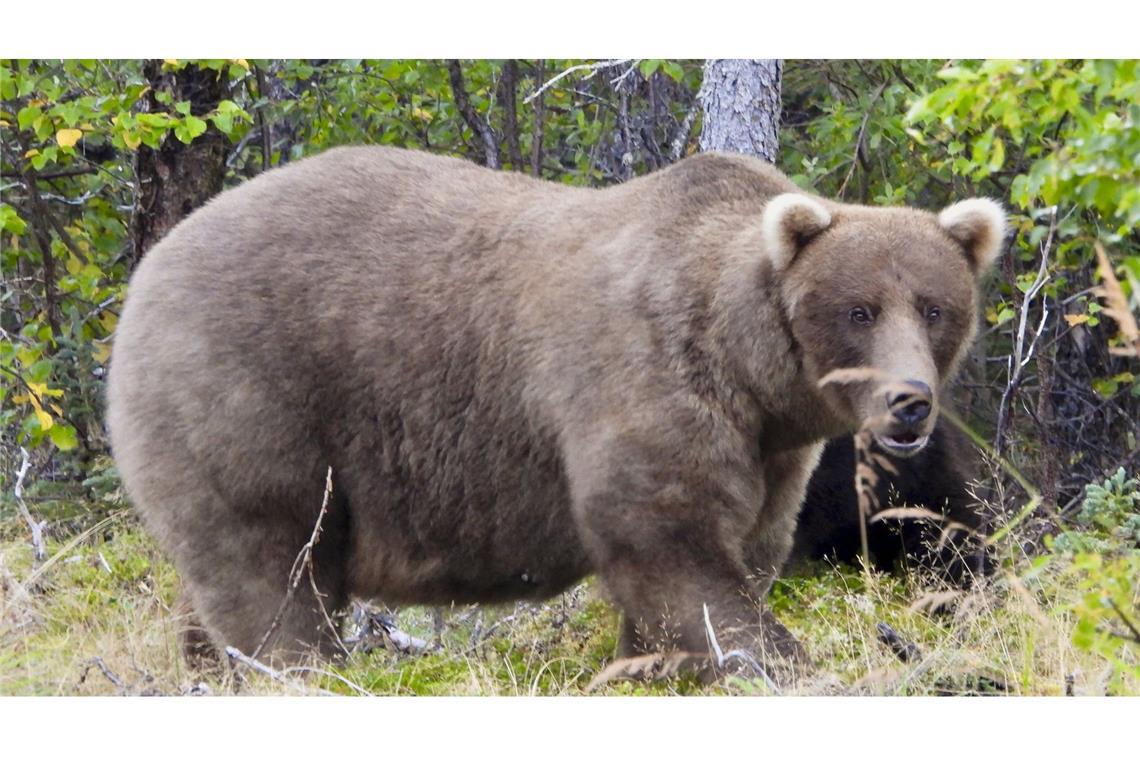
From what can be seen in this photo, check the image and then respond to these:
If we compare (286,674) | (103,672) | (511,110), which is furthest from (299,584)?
(511,110)

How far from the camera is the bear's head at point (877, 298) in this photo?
17.8 feet

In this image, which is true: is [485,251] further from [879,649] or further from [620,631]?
[879,649]

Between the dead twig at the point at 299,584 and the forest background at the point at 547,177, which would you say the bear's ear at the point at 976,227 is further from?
the dead twig at the point at 299,584

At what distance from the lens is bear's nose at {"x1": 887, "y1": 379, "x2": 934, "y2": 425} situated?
5273mm

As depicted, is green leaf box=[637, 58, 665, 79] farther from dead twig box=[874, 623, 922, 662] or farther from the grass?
dead twig box=[874, 623, 922, 662]

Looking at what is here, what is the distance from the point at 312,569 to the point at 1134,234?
16.0 ft

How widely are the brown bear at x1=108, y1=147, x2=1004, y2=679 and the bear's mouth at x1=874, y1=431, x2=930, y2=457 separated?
2cm

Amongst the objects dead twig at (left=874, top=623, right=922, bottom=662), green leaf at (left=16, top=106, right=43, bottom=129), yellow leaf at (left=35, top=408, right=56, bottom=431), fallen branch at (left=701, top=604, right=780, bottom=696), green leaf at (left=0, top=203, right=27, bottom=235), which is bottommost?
dead twig at (left=874, top=623, right=922, bottom=662)

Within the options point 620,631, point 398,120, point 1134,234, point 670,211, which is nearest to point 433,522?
point 620,631

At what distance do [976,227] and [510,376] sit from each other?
179 cm

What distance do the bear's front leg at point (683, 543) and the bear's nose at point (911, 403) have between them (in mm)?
594

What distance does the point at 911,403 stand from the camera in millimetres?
5312

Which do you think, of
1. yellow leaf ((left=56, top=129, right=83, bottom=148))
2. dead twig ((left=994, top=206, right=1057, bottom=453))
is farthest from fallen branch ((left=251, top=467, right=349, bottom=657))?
dead twig ((left=994, top=206, right=1057, bottom=453))

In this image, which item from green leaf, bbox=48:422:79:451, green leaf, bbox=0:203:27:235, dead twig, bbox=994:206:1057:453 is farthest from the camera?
green leaf, bbox=48:422:79:451
